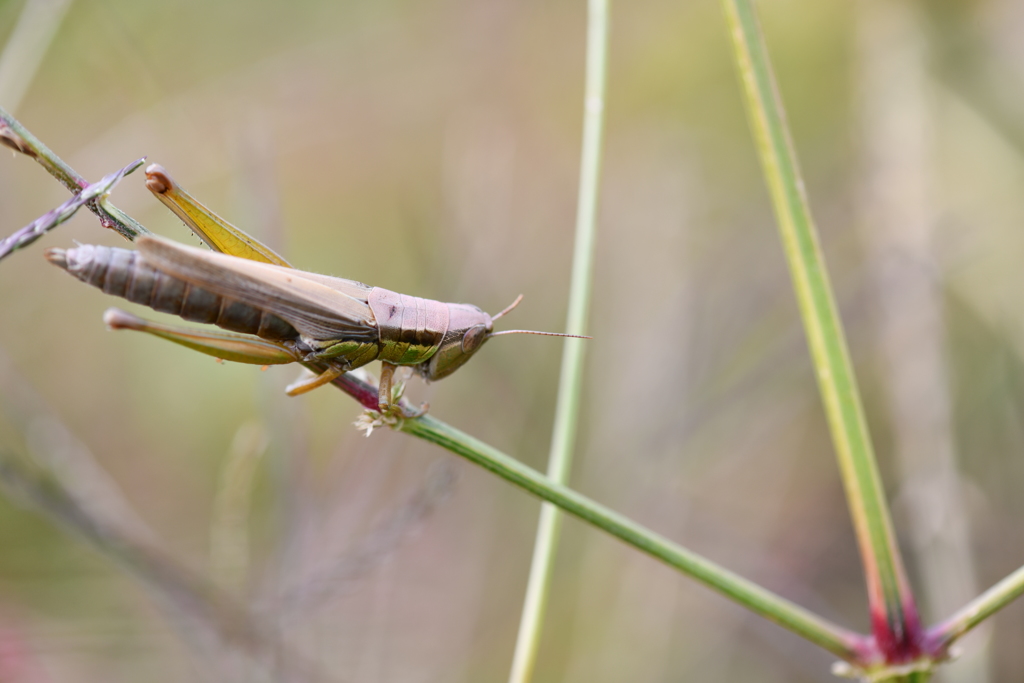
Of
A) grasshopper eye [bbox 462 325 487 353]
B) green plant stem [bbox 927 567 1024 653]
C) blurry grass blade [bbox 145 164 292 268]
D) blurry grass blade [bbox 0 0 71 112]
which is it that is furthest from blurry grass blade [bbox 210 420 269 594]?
green plant stem [bbox 927 567 1024 653]

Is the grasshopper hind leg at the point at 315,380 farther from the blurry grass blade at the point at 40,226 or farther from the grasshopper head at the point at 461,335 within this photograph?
the blurry grass blade at the point at 40,226

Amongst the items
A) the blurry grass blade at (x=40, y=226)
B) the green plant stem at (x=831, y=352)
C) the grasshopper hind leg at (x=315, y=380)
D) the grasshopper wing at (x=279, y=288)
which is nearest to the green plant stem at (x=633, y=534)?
the green plant stem at (x=831, y=352)

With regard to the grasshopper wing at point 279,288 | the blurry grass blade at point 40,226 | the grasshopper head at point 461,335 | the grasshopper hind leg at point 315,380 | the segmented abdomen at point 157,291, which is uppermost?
the grasshopper head at point 461,335

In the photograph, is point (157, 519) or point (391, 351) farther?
point (157, 519)

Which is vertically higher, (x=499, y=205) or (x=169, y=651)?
(x=499, y=205)

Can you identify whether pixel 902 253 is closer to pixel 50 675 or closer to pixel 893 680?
pixel 893 680

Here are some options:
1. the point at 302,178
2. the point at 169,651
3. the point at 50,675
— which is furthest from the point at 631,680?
the point at 302,178

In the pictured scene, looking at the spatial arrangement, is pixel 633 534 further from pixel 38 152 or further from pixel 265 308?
pixel 38 152

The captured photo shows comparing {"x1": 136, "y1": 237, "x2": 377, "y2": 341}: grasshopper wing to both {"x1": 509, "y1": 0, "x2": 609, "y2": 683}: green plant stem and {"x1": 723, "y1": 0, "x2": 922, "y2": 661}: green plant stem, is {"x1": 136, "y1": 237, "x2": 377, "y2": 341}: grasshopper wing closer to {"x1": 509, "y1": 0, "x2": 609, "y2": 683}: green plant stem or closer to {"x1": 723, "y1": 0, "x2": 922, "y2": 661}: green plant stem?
{"x1": 509, "y1": 0, "x2": 609, "y2": 683}: green plant stem
